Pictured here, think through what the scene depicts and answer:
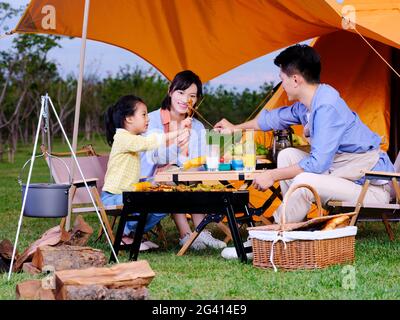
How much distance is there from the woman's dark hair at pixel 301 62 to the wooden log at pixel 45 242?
150cm

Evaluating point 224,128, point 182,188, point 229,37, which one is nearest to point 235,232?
point 182,188

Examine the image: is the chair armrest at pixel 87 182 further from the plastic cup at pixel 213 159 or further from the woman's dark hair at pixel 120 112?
the plastic cup at pixel 213 159

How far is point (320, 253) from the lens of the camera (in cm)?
440

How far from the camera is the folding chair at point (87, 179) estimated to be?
5.24 metres

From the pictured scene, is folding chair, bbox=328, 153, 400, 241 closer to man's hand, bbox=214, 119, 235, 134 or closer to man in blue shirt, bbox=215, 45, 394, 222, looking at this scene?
man in blue shirt, bbox=215, 45, 394, 222

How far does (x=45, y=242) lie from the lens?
4820 mm

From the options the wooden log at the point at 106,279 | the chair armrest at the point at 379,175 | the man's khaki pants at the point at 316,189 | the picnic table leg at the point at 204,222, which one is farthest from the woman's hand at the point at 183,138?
the wooden log at the point at 106,279

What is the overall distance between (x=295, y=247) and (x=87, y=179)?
5.27 ft

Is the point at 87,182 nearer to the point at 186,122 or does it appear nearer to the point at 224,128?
Answer: the point at 186,122

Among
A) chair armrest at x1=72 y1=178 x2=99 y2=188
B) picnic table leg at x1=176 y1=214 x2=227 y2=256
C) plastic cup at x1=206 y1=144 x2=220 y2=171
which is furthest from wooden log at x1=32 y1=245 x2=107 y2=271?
plastic cup at x1=206 y1=144 x2=220 y2=171

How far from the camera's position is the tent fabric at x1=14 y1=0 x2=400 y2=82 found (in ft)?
21.7
